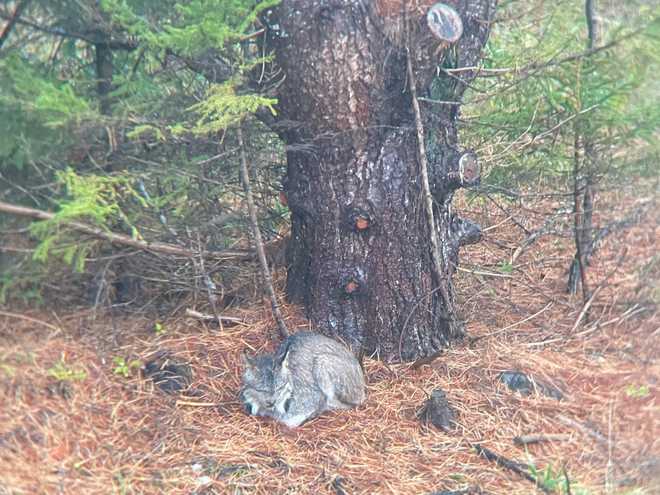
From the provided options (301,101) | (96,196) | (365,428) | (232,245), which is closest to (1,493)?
(96,196)

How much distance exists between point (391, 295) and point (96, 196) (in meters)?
2.18

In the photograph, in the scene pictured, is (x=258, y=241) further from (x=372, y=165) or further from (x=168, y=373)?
(x=168, y=373)

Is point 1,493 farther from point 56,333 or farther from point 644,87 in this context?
point 644,87

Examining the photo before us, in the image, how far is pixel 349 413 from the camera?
446 cm

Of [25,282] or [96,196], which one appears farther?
[25,282]

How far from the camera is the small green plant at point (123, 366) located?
4.30m

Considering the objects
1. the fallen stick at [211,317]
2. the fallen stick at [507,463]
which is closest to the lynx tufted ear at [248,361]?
the fallen stick at [211,317]

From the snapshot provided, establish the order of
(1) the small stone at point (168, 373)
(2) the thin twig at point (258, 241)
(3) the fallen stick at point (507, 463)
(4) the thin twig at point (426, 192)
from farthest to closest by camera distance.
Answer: (4) the thin twig at point (426, 192) → (2) the thin twig at point (258, 241) → (1) the small stone at point (168, 373) → (3) the fallen stick at point (507, 463)

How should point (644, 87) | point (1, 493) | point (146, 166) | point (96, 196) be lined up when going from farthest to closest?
point (644, 87) → point (146, 166) → point (96, 196) → point (1, 493)

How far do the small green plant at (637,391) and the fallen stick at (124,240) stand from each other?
272 centimetres

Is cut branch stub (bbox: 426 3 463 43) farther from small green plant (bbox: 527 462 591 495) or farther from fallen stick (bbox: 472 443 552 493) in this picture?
small green plant (bbox: 527 462 591 495)

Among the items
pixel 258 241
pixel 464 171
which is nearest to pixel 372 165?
pixel 464 171

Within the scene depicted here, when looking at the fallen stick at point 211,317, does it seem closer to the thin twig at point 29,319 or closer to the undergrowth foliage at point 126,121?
the undergrowth foliage at point 126,121

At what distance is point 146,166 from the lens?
4.52 m
